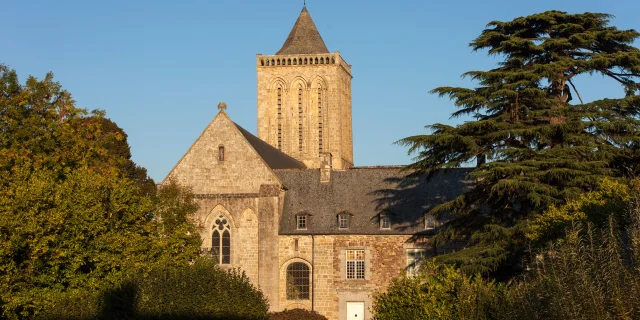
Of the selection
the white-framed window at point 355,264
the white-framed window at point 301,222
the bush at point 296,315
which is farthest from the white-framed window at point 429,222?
the bush at point 296,315

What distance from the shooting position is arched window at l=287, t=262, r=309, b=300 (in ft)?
150

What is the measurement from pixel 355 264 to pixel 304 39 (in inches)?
1281

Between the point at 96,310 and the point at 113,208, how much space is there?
17.8 feet

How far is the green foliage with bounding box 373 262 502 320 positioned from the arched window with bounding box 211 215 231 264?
56.3 ft

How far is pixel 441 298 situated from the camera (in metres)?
27.9

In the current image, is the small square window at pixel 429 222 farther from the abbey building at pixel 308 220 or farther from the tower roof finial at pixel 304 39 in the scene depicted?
the tower roof finial at pixel 304 39

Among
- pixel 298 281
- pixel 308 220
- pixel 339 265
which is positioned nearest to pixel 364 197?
pixel 308 220

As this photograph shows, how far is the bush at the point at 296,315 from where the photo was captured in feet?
133

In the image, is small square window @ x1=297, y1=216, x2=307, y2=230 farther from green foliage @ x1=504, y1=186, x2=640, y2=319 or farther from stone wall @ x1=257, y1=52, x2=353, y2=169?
green foliage @ x1=504, y1=186, x2=640, y2=319

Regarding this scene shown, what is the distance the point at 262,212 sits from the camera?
153ft

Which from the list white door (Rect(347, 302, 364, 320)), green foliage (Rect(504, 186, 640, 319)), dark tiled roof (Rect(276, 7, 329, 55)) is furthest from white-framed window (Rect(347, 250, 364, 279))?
dark tiled roof (Rect(276, 7, 329, 55))

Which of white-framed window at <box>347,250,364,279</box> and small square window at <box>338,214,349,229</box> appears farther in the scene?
small square window at <box>338,214,349,229</box>

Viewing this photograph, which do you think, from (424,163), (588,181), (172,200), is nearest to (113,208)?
(172,200)

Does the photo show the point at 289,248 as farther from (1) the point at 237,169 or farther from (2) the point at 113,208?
(2) the point at 113,208
